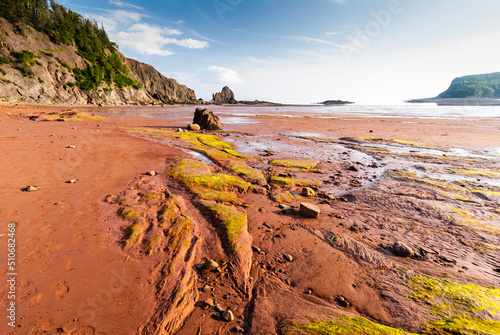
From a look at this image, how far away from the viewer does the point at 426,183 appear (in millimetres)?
8125

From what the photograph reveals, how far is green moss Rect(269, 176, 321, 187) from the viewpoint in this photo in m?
8.08

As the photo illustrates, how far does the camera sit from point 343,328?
2.75 metres

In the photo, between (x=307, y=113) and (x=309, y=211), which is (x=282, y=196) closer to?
(x=309, y=211)

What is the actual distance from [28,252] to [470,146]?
81.3 feet

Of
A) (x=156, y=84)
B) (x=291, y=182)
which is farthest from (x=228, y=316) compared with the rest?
(x=156, y=84)

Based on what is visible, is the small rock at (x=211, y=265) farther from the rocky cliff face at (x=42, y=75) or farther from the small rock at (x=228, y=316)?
the rocky cliff face at (x=42, y=75)

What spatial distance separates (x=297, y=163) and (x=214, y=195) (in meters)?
5.51

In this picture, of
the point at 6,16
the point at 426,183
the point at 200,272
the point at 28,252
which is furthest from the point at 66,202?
the point at 6,16

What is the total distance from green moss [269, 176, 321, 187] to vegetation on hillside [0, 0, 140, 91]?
59860 mm

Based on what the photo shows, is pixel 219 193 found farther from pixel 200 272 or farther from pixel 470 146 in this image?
pixel 470 146

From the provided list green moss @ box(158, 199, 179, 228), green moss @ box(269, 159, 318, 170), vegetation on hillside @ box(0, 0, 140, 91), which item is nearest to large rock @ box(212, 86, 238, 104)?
vegetation on hillside @ box(0, 0, 140, 91)

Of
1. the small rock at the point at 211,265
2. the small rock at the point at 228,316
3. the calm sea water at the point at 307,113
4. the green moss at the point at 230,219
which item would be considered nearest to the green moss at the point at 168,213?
the green moss at the point at 230,219

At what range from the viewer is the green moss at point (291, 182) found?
808 cm

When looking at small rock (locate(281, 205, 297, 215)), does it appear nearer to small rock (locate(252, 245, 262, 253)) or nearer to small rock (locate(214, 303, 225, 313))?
small rock (locate(252, 245, 262, 253))
